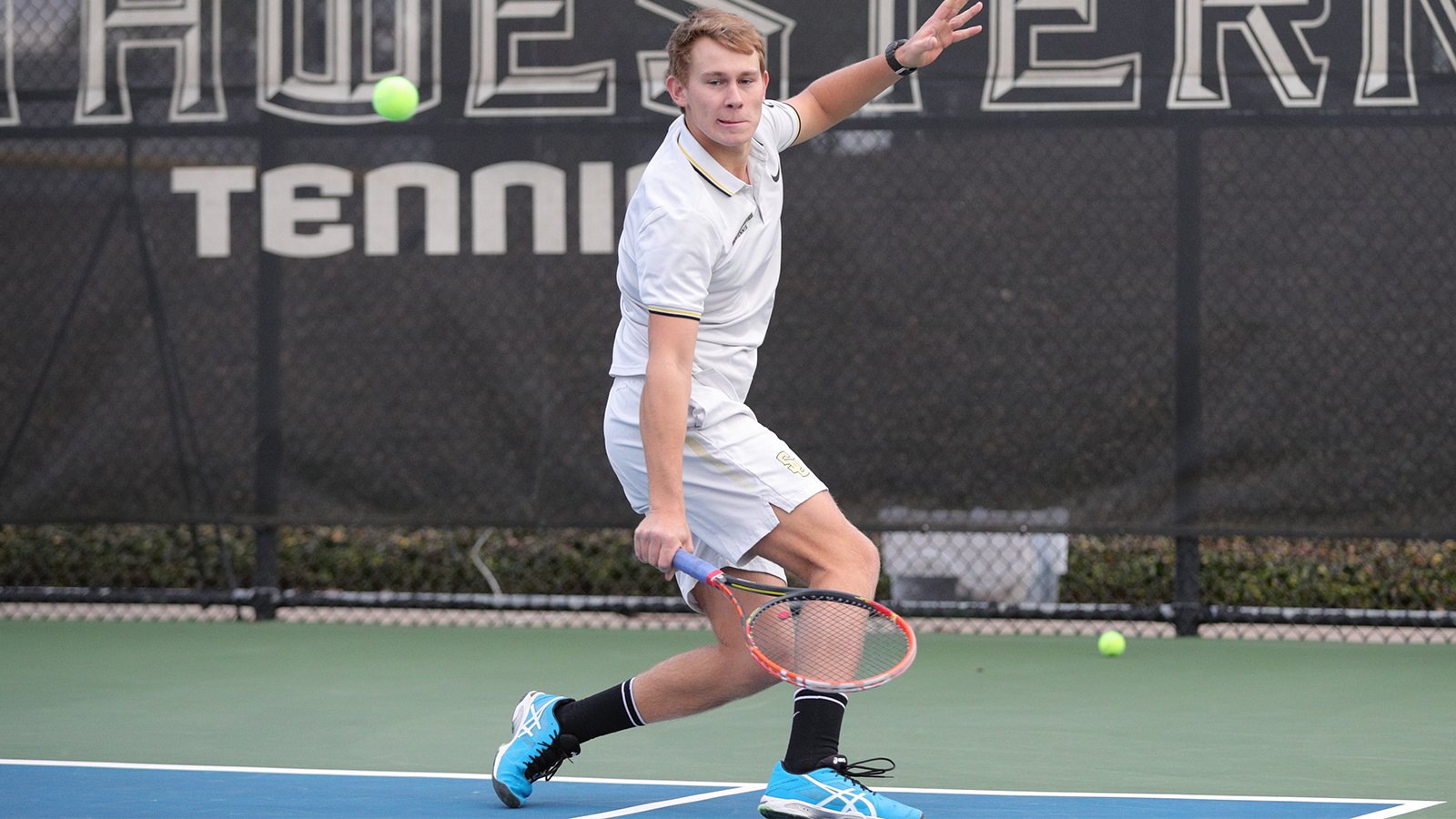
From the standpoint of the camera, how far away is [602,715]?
3.22 m

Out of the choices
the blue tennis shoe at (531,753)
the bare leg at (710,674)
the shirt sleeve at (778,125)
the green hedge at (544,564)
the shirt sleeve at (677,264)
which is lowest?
the green hedge at (544,564)

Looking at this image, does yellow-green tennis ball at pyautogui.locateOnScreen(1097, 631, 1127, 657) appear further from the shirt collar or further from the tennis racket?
the shirt collar

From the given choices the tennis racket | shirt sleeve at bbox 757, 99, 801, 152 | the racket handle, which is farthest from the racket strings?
shirt sleeve at bbox 757, 99, 801, 152

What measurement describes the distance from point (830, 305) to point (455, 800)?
2.70 metres

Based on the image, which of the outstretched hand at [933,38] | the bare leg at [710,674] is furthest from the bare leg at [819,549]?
the outstretched hand at [933,38]

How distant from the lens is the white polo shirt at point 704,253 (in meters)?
2.89

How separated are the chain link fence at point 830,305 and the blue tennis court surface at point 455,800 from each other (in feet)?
7.47

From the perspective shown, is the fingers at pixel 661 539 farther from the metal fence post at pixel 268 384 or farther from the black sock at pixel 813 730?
the metal fence post at pixel 268 384

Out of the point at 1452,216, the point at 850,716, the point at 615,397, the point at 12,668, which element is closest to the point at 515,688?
the point at 850,716

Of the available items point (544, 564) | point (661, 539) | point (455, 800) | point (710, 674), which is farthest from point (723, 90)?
point (544, 564)

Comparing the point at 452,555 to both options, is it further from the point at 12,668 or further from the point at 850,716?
the point at 850,716

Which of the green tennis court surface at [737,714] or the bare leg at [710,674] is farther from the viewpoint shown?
the green tennis court surface at [737,714]

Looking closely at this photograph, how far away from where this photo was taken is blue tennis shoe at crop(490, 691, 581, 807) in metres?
3.19

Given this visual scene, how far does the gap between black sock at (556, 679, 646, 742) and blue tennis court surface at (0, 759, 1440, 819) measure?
0.45ft
